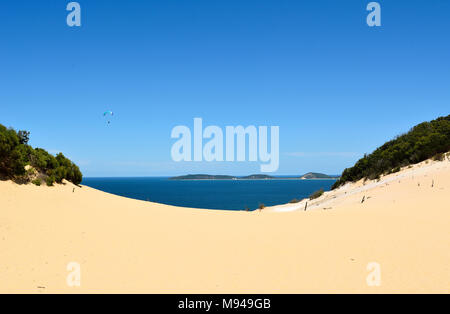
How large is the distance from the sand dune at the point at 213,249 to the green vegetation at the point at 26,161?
0.97 meters

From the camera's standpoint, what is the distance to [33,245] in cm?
793

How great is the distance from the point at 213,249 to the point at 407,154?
31424 millimetres

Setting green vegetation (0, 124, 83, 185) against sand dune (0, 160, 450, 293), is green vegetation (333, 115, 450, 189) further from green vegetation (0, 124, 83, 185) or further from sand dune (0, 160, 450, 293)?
green vegetation (0, 124, 83, 185)

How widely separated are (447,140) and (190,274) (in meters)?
32.6

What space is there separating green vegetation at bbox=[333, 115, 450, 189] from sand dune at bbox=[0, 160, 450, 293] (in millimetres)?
18019

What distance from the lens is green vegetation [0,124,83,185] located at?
13705 millimetres

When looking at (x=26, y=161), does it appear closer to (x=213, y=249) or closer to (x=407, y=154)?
(x=213, y=249)

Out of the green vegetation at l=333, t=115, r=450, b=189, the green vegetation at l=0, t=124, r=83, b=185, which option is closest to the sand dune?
the green vegetation at l=0, t=124, r=83, b=185

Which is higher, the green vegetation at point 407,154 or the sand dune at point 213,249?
the green vegetation at point 407,154

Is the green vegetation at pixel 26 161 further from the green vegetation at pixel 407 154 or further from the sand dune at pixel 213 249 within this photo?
the green vegetation at pixel 407 154

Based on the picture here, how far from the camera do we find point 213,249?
8312 mm

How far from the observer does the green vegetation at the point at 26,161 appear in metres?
13.7

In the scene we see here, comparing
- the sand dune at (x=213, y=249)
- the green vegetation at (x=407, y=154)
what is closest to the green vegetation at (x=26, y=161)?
the sand dune at (x=213, y=249)

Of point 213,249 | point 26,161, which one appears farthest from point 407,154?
point 26,161
